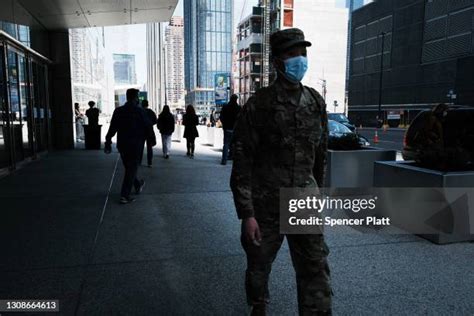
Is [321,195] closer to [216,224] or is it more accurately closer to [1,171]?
[216,224]

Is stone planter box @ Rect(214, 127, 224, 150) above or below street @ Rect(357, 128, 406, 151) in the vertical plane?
above

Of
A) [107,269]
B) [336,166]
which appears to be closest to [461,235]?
[336,166]

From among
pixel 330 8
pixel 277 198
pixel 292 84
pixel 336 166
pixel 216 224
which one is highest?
pixel 330 8

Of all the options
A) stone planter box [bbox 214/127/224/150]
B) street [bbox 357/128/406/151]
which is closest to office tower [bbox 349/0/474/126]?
street [bbox 357/128/406/151]

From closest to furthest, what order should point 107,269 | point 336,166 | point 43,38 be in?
point 107,269 < point 336,166 < point 43,38

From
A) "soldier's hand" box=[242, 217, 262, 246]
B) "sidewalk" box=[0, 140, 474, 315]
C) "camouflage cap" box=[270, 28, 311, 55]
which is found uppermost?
"camouflage cap" box=[270, 28, 311, 55]

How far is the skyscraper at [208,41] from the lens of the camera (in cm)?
15038

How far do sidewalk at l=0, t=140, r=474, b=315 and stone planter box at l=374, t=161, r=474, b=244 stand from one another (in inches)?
6.7

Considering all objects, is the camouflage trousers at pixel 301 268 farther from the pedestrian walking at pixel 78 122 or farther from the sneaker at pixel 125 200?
the pedestrian walking at pixel 78 122

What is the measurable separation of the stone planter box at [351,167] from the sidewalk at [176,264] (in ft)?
6.50

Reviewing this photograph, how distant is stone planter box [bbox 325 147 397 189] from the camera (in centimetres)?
716

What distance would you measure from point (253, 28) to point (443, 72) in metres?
43.8

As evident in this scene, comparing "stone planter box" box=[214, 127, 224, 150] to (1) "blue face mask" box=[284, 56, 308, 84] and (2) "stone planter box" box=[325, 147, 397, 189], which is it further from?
(1) "blue face mask" box=[284, 56, 308, 84]

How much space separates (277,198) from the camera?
8.41ft
